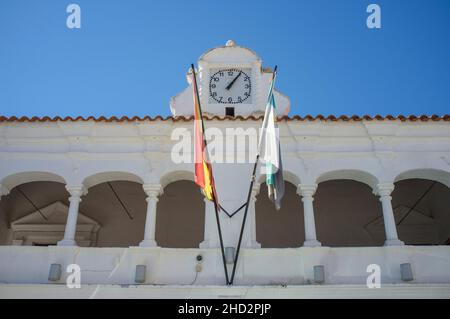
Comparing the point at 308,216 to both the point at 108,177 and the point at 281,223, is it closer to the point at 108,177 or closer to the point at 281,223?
the point at 281,223

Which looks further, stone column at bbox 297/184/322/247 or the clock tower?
the clock tower

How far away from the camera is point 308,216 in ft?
31.1

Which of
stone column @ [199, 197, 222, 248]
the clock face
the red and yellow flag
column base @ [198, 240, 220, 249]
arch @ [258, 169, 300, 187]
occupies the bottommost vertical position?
column base @ [198, 240, 220, 249]

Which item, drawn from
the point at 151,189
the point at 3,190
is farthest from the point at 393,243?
the point at 3,190

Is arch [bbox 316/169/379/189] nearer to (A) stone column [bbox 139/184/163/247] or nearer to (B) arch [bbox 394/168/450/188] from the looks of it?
(B) arch [bbox 394/168/450/188]

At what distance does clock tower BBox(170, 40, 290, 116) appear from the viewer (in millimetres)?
12211

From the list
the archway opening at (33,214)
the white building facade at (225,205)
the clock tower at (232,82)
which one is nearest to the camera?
the white building facade at (225,205)

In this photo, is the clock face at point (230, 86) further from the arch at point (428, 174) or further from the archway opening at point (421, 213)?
the archway opening at point (421, 213)

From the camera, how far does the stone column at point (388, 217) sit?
920cm

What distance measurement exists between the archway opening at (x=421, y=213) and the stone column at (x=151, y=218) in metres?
5.72

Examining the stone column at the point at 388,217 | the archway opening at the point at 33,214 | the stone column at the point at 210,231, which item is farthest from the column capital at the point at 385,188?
the archway opening at the point at 33,214

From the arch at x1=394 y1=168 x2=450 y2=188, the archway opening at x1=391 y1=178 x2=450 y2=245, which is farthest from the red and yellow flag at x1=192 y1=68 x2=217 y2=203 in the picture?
the archway opening at x1=391 y1=178 x2=450 y2=245

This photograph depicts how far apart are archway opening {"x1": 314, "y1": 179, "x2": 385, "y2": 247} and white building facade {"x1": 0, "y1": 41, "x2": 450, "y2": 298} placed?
0.09ft
